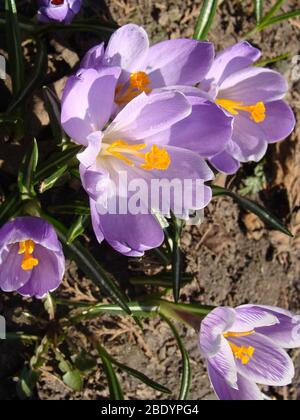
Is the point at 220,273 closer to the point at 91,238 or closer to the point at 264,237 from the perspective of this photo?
the point at 264,237

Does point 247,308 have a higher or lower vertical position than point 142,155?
lower

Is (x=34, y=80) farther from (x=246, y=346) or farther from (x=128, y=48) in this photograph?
(x=246, y=346)

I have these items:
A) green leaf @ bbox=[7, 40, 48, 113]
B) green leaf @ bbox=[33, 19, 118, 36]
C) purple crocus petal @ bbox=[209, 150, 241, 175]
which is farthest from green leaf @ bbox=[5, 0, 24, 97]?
purple crocus petal @ bbox=[209, 150, 241, 175]

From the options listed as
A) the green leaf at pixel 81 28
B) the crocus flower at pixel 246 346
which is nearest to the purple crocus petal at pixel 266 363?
the crocus flower at pixel 246 346

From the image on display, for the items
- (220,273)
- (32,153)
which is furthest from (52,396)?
(32,153)

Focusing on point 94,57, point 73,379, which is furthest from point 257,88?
point 73,379

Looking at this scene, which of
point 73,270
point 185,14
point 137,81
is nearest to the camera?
point 137,81

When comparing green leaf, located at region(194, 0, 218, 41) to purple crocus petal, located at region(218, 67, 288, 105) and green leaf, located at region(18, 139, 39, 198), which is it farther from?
green leaf, located at region(18, 139, 39, 198)
